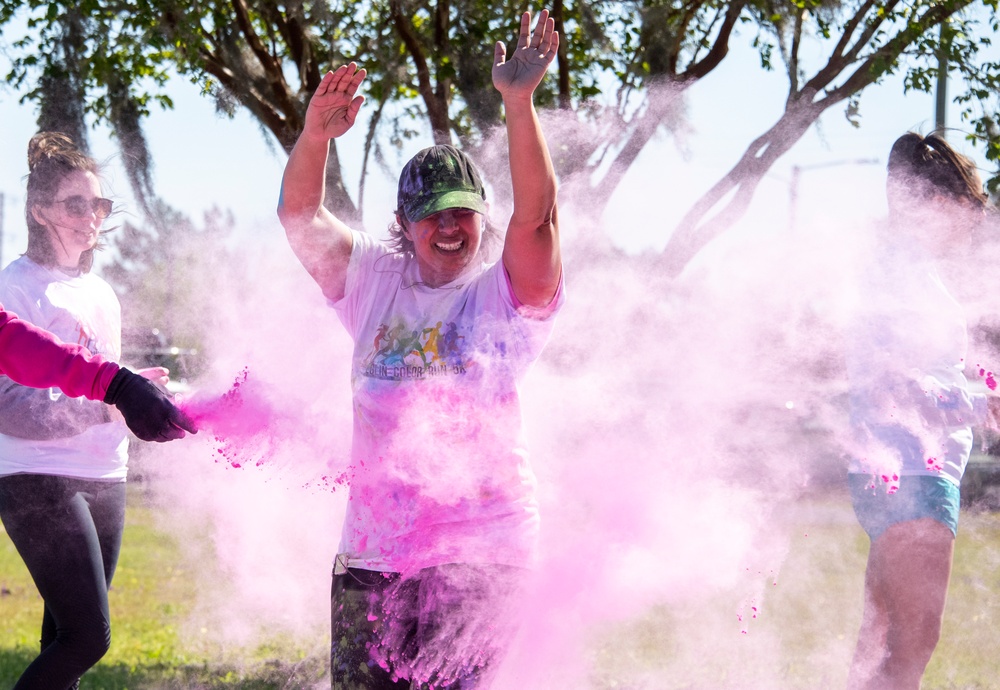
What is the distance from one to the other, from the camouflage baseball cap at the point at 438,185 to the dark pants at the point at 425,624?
854 mm

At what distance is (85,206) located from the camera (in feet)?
10.5

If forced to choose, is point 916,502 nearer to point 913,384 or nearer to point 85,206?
point 913,384

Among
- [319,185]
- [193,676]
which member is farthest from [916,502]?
[193,676]

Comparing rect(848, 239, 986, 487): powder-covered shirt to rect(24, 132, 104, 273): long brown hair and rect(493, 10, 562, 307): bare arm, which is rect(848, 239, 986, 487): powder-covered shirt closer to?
rect(493, 10, 562, 307): bare arm

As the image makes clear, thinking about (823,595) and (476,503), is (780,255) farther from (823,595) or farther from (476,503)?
(476,503)

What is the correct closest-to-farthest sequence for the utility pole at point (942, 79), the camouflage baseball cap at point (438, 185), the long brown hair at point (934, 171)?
1. the camouflage baseball cap at point (438, 185)
2. the long brown hair at point (934, 171)
3. the utility pole at point (942, 79)

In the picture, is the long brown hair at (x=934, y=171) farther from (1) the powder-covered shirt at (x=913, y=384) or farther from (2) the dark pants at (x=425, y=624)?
(2) the dark pants at (x=425, y=624)

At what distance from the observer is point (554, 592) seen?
2732 mm

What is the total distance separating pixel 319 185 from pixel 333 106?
0.20m

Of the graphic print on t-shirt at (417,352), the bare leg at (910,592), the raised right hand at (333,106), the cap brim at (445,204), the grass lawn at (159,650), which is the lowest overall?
the grass lawn at (159,650)

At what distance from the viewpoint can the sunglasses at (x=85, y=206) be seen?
10.4 ft

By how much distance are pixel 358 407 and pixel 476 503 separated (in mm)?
375

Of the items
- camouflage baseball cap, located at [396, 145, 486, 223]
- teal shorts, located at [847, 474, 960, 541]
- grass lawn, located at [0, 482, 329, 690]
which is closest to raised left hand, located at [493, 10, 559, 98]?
camouflage baseball cap, located at [396, 145, 486, 223]

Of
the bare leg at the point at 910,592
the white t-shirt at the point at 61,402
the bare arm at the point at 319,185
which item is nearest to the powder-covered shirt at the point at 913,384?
the bare leg at the point at 910,592
